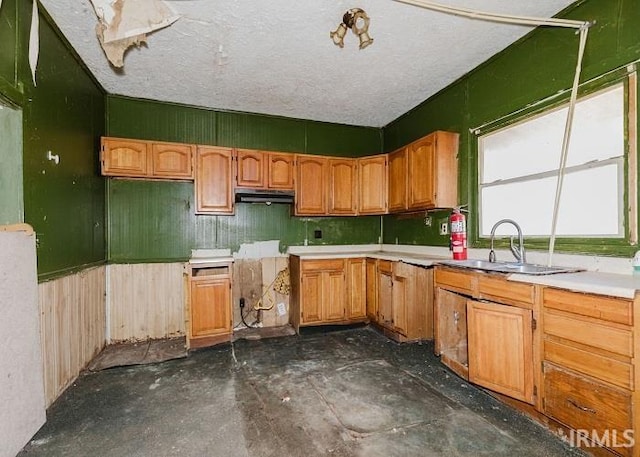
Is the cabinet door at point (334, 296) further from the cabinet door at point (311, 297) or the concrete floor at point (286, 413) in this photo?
the concrete floor at point (286, 413)

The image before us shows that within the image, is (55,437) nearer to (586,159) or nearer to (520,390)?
(520,390)

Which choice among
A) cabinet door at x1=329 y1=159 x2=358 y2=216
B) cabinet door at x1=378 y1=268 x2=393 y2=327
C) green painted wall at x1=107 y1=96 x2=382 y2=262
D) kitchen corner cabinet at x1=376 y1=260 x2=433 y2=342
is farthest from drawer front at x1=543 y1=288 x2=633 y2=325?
green painted wall at x1=107 y1=96 x2=382 y2=262

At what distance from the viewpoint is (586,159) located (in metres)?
2.08

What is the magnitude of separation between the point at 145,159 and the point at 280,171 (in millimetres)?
1436

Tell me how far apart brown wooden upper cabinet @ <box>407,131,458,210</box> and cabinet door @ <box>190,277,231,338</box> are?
89.5 inches

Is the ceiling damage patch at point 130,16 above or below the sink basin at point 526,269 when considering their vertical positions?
above

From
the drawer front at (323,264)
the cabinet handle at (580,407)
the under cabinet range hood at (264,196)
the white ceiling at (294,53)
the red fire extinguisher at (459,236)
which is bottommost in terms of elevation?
the cabinet handle at (580,407)

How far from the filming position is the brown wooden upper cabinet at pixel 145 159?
313 centimetres

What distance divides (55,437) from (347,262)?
9.15ft

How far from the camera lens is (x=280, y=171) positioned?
3705 millimetres

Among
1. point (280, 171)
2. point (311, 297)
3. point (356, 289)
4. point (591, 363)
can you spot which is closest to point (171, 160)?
point (280, 171)

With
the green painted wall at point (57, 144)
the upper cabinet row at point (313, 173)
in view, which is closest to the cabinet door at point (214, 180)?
the upper cabinet row at point (313, 173)

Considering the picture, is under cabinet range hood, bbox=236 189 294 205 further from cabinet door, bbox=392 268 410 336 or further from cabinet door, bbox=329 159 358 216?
cabinet door, bbox=392 268 410 336

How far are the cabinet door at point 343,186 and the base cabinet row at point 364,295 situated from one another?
0.70 meters
